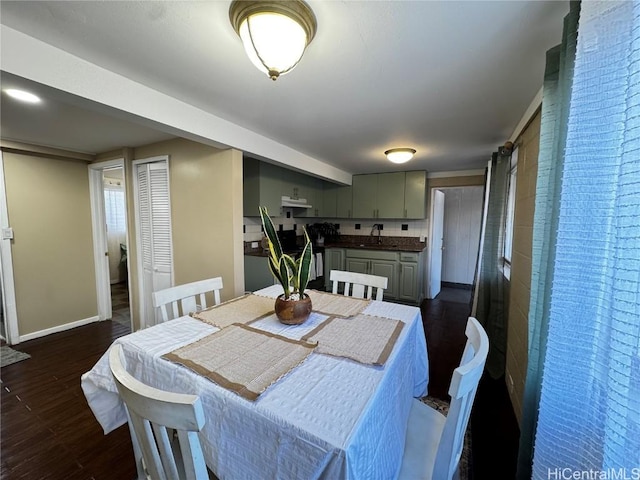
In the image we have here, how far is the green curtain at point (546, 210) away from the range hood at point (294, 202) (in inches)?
110

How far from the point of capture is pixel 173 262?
106 inches

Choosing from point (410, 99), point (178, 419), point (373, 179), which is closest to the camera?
point (178, 419)

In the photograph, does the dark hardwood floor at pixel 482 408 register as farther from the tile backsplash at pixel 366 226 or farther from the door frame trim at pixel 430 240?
the tile backsplash at pixel 366 226

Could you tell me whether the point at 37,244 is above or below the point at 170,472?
above

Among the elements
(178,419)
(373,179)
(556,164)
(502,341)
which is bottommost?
(502,341)

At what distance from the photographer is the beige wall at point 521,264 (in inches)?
64.4

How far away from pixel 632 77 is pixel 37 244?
14.7 feet

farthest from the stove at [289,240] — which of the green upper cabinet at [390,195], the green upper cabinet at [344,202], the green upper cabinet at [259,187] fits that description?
the green upper cabinet at [390,195]

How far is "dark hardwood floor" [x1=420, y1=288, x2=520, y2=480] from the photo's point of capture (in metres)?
1.42

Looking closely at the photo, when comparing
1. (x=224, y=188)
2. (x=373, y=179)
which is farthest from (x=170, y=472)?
(x=373, y=179)

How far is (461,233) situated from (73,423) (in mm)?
5787

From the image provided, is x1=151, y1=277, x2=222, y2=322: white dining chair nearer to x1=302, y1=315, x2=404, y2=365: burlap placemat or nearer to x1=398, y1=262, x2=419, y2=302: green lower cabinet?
x1=302, y1=315, x2=404, y2=365: burlap placemat

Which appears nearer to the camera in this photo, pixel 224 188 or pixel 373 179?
pixel 224 188

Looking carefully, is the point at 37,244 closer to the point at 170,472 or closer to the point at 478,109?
the point at 170,472
